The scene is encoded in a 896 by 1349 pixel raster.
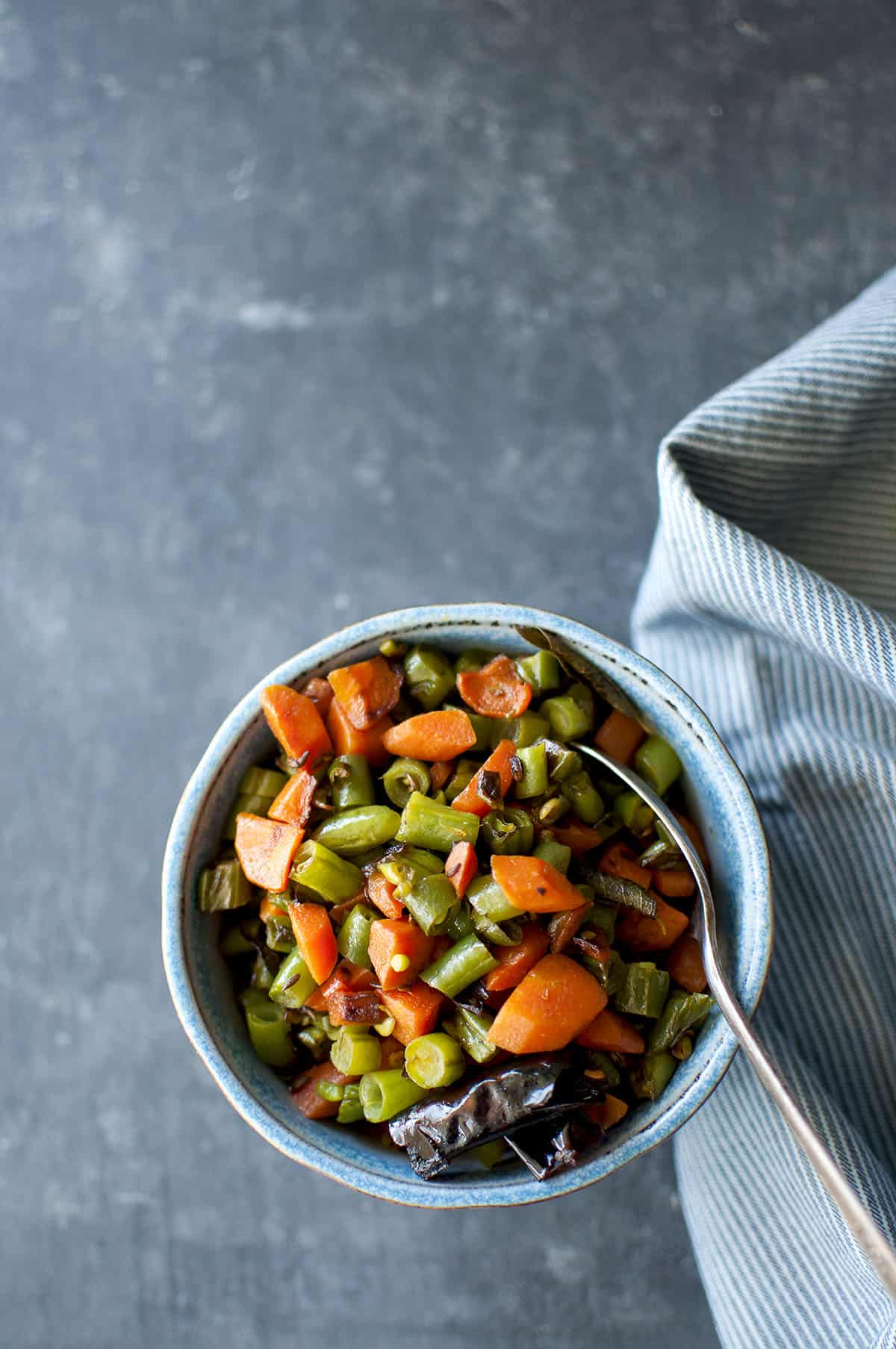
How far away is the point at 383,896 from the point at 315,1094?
46 cm

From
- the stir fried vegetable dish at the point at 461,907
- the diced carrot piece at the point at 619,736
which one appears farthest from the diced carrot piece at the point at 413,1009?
the diced carrot piece at the point at 619,736

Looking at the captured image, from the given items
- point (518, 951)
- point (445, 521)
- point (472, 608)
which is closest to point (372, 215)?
point (445, 521)

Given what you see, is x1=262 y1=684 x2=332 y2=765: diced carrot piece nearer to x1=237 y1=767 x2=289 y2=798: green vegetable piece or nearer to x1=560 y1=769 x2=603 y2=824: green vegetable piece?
x1=237 y1=767 x2=289 y2=798: green vegetable piece

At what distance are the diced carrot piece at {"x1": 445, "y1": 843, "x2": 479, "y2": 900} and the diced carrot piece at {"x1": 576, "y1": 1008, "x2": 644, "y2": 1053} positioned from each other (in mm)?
359

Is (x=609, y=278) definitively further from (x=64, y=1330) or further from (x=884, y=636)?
(x=64, y=1330)

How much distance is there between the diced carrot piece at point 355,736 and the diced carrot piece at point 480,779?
20 cm

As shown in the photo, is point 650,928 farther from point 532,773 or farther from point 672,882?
point 532,773

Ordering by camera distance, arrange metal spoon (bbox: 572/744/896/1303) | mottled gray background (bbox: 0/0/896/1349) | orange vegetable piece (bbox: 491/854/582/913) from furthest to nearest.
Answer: mottled gray background (bbox: 0/0/896/1349) < orange vegetable piece (bbox: 491/854/582/913) < metal spoon (bbox: 572/744/896/1303)

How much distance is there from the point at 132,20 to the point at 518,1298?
3556 millimetres

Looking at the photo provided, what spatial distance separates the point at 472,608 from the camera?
6.98ft

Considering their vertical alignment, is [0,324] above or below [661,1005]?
above

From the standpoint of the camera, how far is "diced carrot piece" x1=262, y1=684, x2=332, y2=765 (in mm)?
2102

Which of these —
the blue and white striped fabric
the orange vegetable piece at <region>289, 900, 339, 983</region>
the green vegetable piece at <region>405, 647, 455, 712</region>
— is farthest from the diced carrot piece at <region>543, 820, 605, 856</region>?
the blue and white striped fabric

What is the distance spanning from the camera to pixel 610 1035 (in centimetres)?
206
